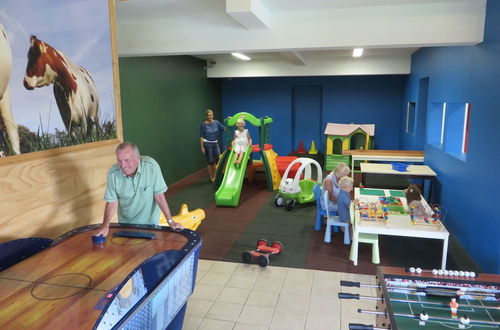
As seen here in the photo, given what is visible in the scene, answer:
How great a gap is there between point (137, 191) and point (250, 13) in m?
2.35

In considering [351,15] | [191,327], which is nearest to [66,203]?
[191,327]

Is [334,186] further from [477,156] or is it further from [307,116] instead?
[307,116]

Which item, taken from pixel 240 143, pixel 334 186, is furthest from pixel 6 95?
pixel 240 143

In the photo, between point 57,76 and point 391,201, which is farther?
point 391,201

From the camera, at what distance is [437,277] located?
7.40 feet

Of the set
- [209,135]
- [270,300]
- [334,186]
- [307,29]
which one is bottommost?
[270,300]

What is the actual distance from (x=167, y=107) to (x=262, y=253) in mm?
4859

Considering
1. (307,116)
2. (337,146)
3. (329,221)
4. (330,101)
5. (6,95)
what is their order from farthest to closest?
(307,116) → (330,101) → (337,146) → (329,221) → (6,95)

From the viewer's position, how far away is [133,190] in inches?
125

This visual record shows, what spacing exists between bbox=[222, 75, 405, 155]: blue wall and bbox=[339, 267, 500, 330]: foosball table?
9386 mm

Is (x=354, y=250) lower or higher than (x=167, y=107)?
lower

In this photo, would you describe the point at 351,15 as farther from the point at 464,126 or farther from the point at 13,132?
the point at 13,132

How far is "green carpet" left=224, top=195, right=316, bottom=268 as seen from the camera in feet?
15.5

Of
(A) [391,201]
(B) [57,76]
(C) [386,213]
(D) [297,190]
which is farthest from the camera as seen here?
(D) [297,190]
